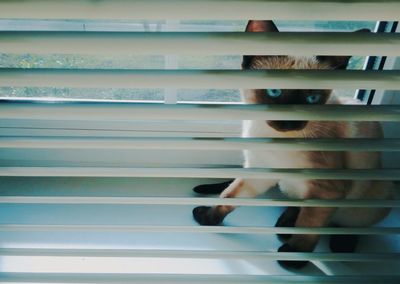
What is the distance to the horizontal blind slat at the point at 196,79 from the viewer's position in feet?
1.63

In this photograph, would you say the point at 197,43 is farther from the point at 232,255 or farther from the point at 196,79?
the point at 232,255

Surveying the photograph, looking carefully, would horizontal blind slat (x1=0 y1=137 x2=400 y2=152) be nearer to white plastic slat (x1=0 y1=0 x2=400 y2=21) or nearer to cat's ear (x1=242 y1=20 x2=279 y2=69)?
white plastic slat (x1=0 y1=0 x2=400 y2=21)

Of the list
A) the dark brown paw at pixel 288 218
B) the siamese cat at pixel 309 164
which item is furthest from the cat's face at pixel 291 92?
the dark brown paw at pixel 288 218

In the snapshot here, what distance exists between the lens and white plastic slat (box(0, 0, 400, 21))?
1.48ft

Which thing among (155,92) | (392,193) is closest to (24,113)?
(155,92)

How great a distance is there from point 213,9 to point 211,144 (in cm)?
19

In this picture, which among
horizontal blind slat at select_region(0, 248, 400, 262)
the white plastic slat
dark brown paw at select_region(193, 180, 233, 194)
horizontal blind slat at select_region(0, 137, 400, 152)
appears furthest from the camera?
dark brown paw at select_region(193, 180, 233, 194)

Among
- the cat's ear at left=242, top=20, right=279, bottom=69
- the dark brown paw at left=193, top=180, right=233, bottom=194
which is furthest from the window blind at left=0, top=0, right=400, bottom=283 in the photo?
the dark brown paw at left=193, top=180, right=233, bottom=194

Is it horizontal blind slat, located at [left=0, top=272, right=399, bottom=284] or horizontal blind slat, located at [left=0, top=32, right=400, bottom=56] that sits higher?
horizontal blind slat, located at [left=0, top=32, right=400, bottom=56]

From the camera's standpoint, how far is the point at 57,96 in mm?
1361

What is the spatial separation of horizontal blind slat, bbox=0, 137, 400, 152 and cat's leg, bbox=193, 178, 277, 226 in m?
0.63

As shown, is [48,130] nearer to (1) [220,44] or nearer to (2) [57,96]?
(2) [57,96]

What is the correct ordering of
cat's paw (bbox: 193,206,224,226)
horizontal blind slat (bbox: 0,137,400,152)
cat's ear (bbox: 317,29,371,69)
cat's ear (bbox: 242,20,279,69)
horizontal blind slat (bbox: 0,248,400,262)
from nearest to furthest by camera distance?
horizontal blind slat (bbox: 0,137,400,152) → horizontal blind slat (bbox: 0,248,400,262) → cat's ear (bbox: 242,20,279,69) → cat's ear (bbox: 317,29,371,69) → cat's paw (bbox: 193,206,224,226)

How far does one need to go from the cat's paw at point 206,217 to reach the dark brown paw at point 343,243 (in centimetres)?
32
